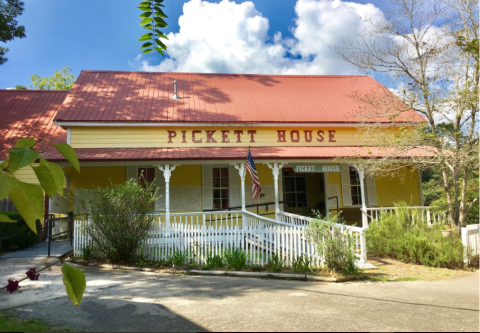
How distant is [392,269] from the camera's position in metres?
9.42

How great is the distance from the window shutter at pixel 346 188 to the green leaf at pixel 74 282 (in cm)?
1526

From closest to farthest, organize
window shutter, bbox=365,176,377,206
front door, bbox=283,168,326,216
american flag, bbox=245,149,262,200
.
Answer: american flag, bbox=245,149,262,200 → window shutter, bbox=365,176,377,206 → front door, bbox=283,168,326,216

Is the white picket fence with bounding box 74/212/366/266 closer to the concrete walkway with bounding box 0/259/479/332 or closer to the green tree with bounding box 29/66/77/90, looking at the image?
the concrete walkway with bounding box 0/259/479/332

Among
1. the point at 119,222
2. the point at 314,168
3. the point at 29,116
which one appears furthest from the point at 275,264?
the point at 29,116

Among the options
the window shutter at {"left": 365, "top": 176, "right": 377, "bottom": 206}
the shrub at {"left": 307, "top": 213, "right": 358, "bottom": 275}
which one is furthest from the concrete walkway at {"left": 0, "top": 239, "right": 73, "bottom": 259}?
the window shutter at {"left": 365, "top": 176, "right": 377, "bottom": 206}

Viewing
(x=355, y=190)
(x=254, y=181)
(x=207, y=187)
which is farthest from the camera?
(x=355, y=190)

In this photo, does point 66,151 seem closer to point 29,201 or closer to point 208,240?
point 29,201

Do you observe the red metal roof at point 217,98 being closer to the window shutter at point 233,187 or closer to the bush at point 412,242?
the window shutter at point 233,187

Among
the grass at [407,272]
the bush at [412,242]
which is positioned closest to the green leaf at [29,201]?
the grass at [407,272]

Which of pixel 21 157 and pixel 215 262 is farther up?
pixel 21 157

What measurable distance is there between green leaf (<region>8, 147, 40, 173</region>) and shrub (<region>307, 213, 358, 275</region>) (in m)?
8.13

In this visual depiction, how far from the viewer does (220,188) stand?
15148mm

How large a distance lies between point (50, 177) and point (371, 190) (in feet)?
51.9

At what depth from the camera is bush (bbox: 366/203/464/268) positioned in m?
9.59
